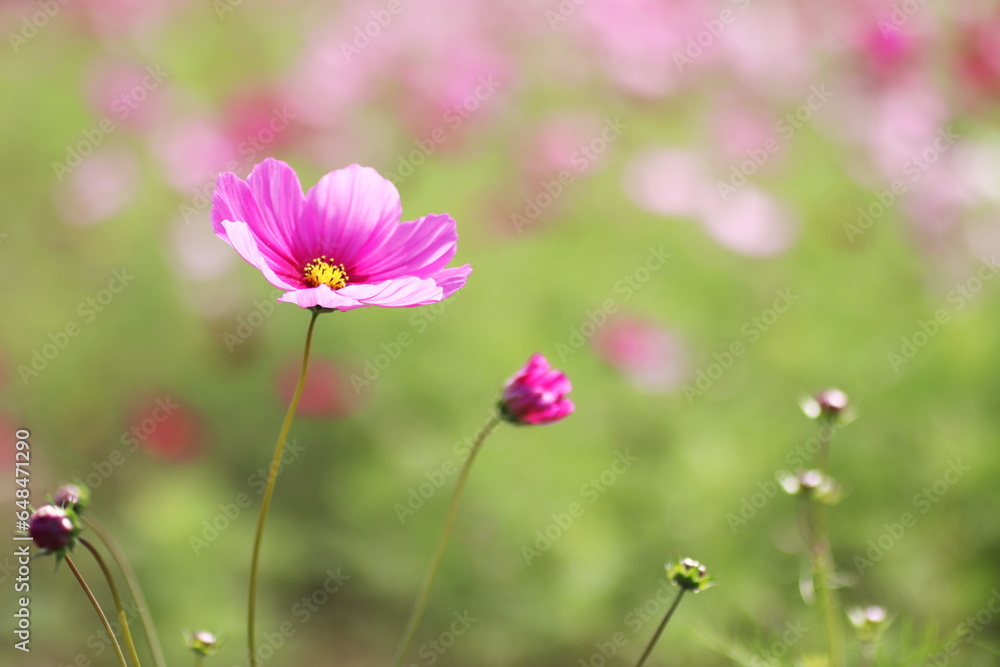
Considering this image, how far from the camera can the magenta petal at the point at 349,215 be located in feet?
2.05

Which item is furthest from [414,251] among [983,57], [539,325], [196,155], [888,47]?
[983,57]

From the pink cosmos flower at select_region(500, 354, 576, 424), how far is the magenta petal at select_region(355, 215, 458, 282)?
9 centimetres

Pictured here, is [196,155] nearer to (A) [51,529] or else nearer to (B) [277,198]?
(B) [277,198]

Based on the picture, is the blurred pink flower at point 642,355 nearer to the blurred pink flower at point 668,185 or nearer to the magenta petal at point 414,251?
the blurred pink flower at point 668,185

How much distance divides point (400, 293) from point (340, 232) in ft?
A: 0.39

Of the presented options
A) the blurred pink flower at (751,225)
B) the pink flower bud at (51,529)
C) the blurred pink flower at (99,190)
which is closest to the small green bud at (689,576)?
the pink flower bud at (51,529)

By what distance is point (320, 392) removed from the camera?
1.58 metres

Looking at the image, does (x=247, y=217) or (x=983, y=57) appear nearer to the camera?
(x=247, y=217)

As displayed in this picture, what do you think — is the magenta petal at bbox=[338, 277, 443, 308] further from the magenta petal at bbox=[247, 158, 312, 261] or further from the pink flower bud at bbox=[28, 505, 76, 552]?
the pink flower bud at bbox=[28, 505, 76, 552]

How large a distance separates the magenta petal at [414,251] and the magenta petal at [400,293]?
6cm

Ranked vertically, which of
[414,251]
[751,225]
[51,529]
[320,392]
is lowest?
[51,529]

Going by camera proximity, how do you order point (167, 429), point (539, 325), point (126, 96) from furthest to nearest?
point (126, 96), point (539, 325), point (167, 429)

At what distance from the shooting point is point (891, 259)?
6.50ft

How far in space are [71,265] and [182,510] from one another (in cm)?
77
